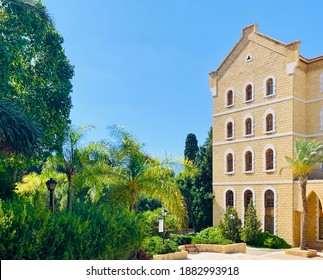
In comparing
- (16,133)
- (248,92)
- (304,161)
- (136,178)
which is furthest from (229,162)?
(16,133)

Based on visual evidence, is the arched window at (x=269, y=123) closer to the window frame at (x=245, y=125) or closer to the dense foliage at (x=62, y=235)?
the window frame at (x=245, y=125)

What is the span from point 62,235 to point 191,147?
3438 centimetres

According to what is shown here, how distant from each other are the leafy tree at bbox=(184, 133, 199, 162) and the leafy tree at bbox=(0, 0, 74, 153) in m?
24.4

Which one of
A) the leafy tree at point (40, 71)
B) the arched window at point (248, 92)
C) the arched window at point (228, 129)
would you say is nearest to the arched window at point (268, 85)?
the arched window at point (248, 92)

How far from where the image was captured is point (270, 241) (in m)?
22.8

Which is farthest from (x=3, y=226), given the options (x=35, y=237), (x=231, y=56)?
(x=231, y=56)

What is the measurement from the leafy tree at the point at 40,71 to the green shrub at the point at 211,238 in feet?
33.3

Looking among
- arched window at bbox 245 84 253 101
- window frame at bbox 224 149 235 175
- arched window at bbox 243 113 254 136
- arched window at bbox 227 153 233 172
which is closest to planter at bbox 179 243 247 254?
window frame at bbox 224 149 235 175

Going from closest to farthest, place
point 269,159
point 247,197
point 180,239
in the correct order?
point 180,239 → point 269,159 → point 247,197

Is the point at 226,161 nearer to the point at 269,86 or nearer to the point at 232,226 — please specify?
the point at 232,226

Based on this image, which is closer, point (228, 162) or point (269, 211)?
point (269, 211)

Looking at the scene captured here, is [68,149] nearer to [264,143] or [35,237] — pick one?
[264,143]

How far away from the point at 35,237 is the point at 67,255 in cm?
79

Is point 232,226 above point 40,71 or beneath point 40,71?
beneath
